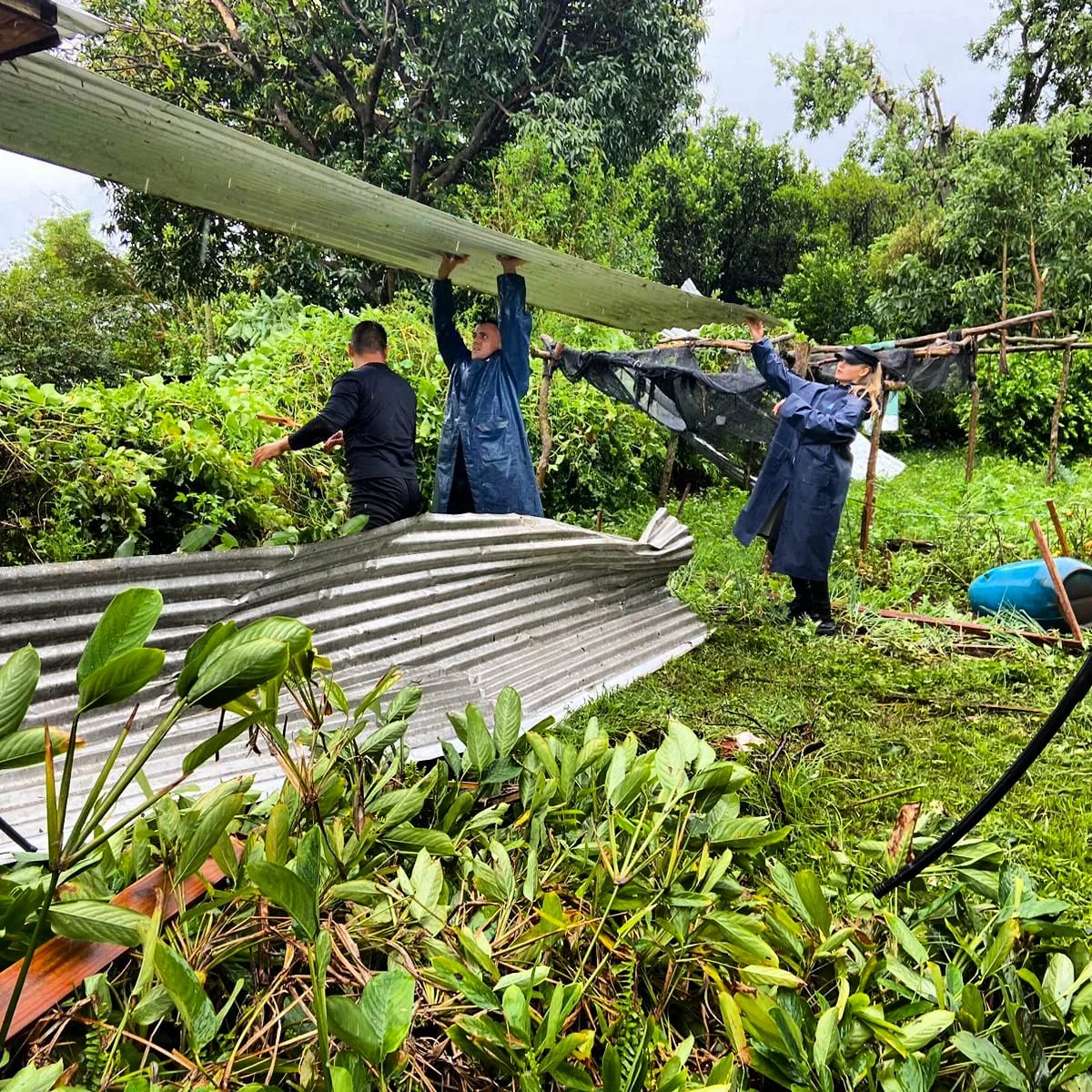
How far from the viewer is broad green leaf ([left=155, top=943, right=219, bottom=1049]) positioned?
53cm

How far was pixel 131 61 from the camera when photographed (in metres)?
13.8

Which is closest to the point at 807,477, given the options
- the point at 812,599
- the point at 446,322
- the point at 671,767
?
the point at 812,599

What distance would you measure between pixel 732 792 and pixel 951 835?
27cm

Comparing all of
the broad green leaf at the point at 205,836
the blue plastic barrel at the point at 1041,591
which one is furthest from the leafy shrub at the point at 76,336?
the broad green leaf at the point at 205,836

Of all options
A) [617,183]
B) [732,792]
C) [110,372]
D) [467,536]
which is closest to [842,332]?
[617,183]

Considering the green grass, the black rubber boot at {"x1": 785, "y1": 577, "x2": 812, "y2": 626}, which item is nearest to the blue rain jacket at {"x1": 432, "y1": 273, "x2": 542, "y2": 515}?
the green grass

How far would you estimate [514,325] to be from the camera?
360 centimetres

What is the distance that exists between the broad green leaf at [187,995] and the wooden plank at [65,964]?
5cm

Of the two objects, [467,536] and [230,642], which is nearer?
[230,642]

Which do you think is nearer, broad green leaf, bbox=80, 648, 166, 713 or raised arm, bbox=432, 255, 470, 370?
broad green leaf, bbox=80, 648, 166, 713

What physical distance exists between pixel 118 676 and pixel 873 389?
19.1 feet

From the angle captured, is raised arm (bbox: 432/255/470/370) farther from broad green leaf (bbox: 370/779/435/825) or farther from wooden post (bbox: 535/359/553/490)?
broad green leaf (bbox: 370/779/435/825)

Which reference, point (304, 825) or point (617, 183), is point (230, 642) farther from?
point (617, 183)

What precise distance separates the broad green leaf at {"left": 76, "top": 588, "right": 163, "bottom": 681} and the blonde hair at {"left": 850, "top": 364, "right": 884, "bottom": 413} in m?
5.51
